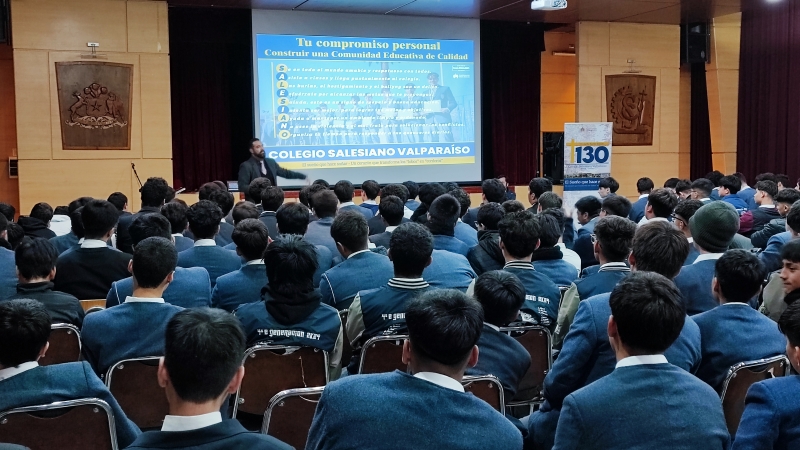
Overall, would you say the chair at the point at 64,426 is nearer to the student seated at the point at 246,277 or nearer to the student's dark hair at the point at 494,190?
the student seated at the point at 246,277

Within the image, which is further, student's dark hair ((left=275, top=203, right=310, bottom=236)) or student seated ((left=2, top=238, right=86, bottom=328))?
student's dark hair ((left=275, top=203, right=310, bottom=236))

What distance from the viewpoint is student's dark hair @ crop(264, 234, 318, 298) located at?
120 inches

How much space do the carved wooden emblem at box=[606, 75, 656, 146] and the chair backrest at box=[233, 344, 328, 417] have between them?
31.1 feet

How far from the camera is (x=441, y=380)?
1.78 m

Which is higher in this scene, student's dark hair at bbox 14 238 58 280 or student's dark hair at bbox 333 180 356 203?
student's dark hair at bbox 333 180 356 203

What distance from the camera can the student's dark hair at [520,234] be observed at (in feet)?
11.8

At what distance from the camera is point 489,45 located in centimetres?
1165

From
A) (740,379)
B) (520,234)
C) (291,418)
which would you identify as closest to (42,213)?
(520,234)

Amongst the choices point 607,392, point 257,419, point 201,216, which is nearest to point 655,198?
point 201,216

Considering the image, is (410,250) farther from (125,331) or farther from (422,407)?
(422,407)

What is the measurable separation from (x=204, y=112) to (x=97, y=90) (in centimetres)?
177

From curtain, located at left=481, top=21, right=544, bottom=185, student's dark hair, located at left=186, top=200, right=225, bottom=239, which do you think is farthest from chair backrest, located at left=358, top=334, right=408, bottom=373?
curtain, located at left=481, top=21, right=544, bottom=185

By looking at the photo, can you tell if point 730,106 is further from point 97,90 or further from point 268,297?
point 268,297

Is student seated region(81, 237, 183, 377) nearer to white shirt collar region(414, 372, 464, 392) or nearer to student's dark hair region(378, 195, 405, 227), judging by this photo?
white shirt collar region(414, 372, 464, 392)
